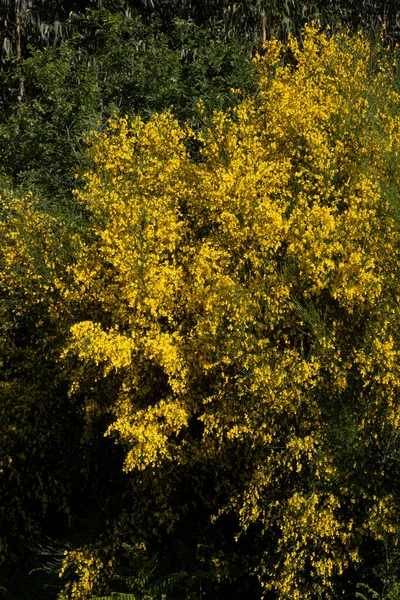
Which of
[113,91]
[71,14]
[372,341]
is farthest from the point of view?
[71,14]

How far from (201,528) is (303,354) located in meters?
2.83

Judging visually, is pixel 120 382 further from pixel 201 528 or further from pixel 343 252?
pixel 343 252

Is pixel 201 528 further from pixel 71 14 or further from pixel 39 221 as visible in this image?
pixel 71 14

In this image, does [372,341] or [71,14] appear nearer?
[372,341]

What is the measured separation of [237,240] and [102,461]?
3518mm

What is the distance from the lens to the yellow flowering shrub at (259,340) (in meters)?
7.84

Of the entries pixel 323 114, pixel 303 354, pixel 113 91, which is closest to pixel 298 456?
pixel 303 354

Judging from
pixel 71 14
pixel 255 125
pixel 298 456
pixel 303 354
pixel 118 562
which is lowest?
pixel 118 562

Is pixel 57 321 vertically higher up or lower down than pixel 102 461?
higher up

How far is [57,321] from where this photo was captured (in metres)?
9.66

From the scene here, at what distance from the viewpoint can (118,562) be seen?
9.51 metres

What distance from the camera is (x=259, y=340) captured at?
785cm

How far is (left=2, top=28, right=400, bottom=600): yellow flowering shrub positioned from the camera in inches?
309

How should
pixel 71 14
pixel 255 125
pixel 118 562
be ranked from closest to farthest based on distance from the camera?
1. pixel 118 562
2. pixel 255 125
3. pixel 71 14
